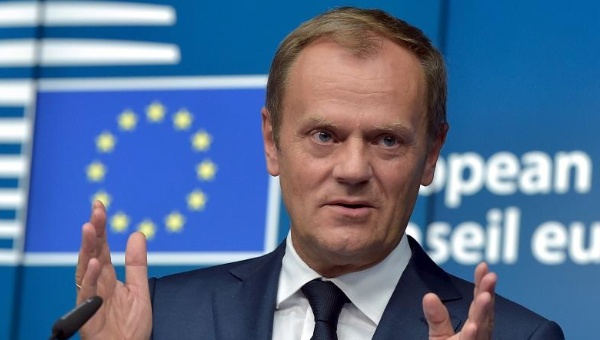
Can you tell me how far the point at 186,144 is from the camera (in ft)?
13.4

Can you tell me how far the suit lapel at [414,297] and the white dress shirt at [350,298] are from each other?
22mm

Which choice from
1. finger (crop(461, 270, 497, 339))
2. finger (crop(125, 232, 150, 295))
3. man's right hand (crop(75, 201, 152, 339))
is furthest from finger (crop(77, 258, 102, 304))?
finger (crop(461, 270, 497, 339))

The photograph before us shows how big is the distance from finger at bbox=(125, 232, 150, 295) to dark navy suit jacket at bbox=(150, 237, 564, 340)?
9cm

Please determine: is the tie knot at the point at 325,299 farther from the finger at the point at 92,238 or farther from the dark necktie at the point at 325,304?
the finger at the point at 92,238

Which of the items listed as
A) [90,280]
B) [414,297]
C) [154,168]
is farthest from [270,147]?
[154,168]

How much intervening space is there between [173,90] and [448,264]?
0.99 metres

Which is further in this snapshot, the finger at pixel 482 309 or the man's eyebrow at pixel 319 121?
the man's eyebrow at pixel 319 121

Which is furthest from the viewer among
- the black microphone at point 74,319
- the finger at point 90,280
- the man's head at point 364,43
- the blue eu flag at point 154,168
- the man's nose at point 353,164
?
the blue eu flag at point 154,168

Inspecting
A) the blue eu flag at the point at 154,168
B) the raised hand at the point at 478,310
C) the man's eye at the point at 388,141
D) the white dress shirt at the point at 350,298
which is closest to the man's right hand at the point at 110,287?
the white dress shirt at the point at 350,298

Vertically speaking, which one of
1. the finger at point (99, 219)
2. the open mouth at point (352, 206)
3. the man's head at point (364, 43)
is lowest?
the finger at point (99, 219)

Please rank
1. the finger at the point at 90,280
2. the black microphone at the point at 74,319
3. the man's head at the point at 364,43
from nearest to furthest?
the black microphone at the point at 74,319 → the finger at the point at 90,280 → the man's head at the point at 364,43

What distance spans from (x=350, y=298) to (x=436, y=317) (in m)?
0.38

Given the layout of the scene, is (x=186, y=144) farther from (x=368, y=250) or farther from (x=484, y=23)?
(x=368, y=250)

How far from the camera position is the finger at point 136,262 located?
8.53 feet
